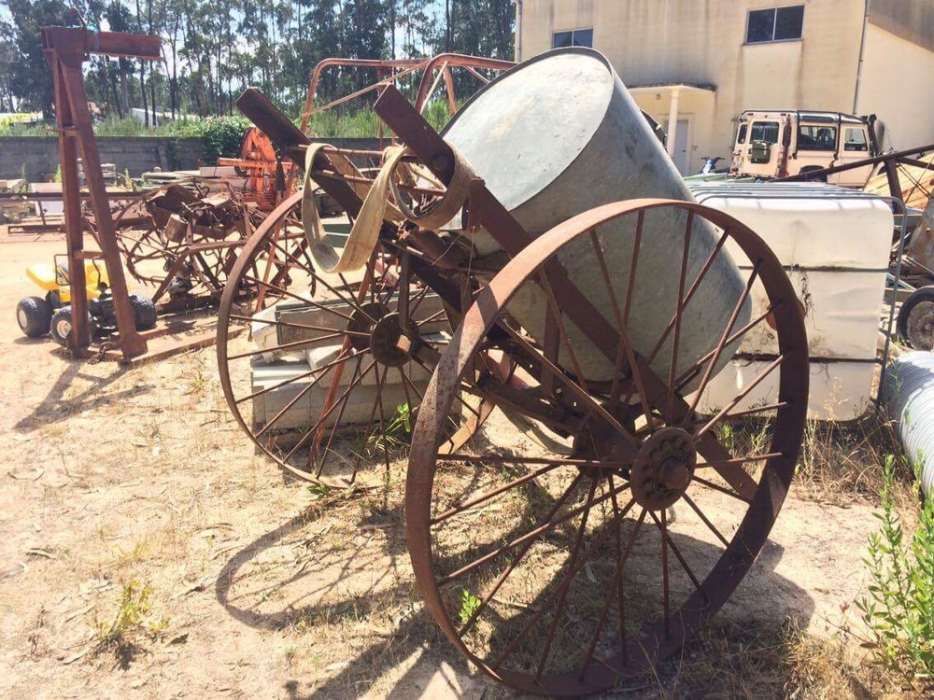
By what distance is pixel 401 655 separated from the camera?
2596mm

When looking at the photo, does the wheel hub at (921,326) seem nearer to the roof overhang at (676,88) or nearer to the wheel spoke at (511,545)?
the wheel spoke at (511,545)

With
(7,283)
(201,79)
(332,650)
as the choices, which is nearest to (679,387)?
(332,650)

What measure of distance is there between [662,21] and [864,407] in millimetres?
17759

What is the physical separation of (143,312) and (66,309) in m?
0.59

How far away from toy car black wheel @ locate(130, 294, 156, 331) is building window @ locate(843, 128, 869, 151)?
482 inches

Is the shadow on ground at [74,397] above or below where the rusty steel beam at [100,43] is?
below

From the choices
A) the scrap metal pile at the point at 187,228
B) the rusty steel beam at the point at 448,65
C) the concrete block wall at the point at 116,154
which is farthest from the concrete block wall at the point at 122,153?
the rusty steel beam at the point at 448,65

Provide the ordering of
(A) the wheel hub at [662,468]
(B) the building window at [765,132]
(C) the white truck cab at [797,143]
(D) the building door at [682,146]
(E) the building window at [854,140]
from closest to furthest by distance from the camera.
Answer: (A) the wheel hub at [662,468] → (C) the white truck cab at [797,143] → (B) the building window at [765,132] → (E) the building window at [854,140] → (D) the building door at [682,146]

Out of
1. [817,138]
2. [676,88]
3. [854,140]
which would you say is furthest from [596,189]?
[676,88]

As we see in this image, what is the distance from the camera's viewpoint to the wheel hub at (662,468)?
7.69 feet

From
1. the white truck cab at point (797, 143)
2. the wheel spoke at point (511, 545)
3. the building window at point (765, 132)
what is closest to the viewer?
the wheel spoke at point (511, 545)

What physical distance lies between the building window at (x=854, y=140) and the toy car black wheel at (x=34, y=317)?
13012mm

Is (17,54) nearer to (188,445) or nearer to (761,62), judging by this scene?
(761,62)

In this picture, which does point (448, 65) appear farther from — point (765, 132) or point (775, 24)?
point (775, 24)
